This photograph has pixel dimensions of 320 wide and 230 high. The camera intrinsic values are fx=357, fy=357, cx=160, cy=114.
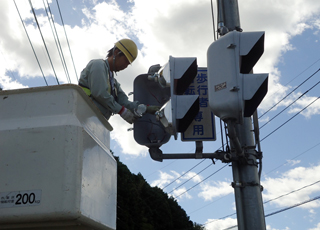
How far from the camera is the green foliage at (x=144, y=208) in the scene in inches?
770

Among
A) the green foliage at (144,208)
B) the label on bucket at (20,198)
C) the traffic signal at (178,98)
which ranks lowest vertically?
the label on bucket at (20,198)

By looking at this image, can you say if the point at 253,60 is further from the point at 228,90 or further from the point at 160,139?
the point at 160,139

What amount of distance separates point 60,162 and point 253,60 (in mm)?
1506

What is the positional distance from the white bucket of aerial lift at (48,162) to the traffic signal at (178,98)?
729mm

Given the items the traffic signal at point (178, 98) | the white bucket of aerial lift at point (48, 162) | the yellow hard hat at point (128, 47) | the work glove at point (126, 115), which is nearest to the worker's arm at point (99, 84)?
the work glove at point (126, 115)

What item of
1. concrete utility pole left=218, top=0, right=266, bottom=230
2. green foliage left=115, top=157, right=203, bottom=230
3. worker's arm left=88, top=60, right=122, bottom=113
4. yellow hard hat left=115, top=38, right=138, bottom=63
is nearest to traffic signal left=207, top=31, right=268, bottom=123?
concrete utility pole left=218, top=0, right=266, bottom=230

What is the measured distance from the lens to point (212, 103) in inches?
90.1

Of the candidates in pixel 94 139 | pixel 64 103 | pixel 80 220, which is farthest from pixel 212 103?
pixel 80 220

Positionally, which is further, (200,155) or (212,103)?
(200,155)

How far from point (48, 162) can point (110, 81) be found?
74.3 inches

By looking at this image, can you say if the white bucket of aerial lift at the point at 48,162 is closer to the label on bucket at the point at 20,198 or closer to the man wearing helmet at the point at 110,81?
the label on bucket at the point at 20,198

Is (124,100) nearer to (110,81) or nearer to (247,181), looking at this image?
(110,81)

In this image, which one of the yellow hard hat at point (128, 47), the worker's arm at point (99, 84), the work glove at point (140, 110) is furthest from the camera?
the yellow hard hat at point (128, 47)

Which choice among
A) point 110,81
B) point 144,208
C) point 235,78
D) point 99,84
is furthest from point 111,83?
point 144,208
